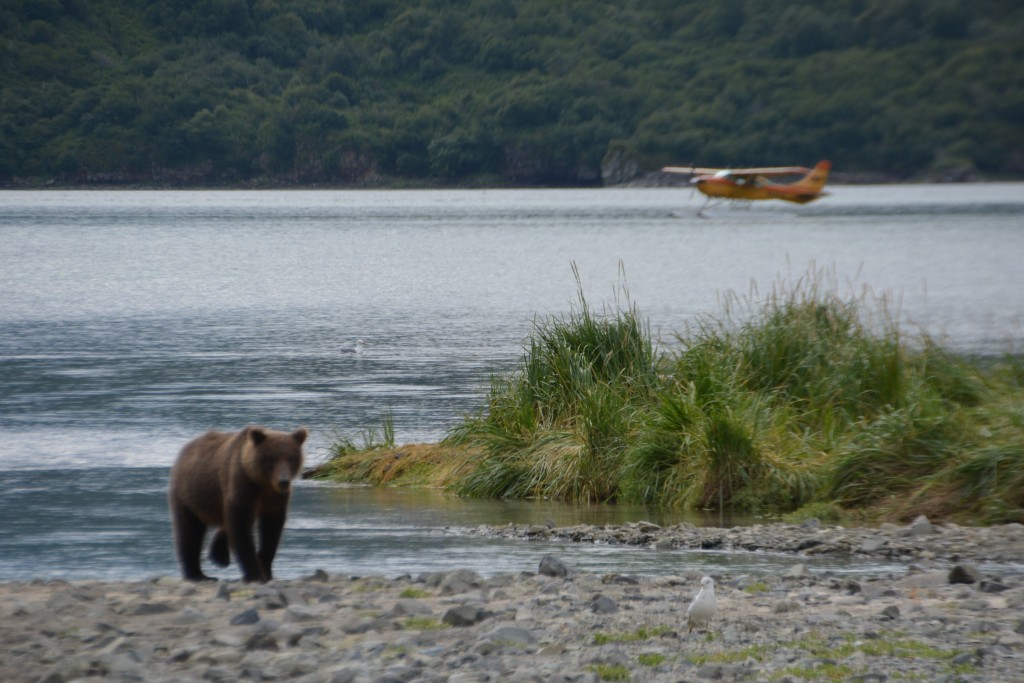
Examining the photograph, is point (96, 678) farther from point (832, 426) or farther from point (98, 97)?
point (98, 97)

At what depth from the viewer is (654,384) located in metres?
14.3

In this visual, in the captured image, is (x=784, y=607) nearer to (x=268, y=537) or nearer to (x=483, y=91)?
(x=268, y=537)

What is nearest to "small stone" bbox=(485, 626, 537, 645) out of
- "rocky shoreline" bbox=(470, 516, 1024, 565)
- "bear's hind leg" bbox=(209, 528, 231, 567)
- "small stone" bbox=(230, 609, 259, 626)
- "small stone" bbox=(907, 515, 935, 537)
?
"small stone" bbox=(230, 609, 259, 626)

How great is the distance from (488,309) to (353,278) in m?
22.3

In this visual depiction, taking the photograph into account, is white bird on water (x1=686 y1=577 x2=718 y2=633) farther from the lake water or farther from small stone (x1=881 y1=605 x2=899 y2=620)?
the lake water

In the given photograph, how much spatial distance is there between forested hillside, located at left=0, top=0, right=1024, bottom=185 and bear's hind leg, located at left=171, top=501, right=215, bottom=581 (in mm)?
151215

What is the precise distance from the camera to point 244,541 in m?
8.29

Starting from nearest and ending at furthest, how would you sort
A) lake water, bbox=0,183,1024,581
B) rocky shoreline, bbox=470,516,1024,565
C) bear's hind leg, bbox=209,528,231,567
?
bear's hind leg, bbox=209,528,231,567 < rocky shoreline, bbox=470,516,1024,565 < lake water, bbox=0,183,1024,581

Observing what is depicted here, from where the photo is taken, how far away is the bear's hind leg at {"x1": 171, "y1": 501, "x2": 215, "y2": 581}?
875 cm

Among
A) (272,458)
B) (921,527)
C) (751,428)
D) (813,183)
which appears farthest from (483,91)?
(272,458)

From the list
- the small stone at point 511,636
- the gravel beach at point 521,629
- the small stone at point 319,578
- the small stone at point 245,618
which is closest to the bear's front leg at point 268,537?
the gravel beach at point 521,629

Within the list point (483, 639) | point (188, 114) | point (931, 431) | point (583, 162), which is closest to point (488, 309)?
point (931, 431)

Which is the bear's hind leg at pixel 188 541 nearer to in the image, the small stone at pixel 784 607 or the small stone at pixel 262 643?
the small stone at pixel 262 643

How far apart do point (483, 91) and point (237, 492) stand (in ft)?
596
